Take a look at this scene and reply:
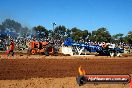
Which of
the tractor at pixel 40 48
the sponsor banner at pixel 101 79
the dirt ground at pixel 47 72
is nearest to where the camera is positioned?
the sponsor banner at pixel 101 79

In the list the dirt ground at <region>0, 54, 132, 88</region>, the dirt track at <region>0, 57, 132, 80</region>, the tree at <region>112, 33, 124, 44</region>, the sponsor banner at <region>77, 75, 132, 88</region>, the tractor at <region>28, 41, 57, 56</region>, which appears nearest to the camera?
the sponsor banner at <region>77, 75, 132, 88</region>

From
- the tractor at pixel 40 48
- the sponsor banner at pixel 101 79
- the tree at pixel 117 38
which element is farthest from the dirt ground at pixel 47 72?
the tree at pixel 117 38

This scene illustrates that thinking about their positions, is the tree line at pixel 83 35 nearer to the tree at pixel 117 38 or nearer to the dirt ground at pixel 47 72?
the tree at pixel 117 38

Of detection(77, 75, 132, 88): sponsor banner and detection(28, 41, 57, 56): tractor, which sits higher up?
detection(28, 41, 57, 56): tractor

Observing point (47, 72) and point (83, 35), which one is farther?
point (83, 35)

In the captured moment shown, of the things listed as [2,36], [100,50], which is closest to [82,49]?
[100,50]

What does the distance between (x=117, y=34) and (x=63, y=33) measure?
11.3 metres

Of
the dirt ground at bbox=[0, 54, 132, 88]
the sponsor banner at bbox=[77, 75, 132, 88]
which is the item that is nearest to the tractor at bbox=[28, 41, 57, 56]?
the dirt ground at bbox=[0, 54, 132, 88]

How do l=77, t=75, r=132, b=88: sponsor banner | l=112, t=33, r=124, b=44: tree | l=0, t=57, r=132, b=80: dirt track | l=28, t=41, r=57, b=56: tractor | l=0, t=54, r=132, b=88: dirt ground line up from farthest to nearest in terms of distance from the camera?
l=112, t=33, r=124, b=44: tree
l=28, t=41, r=57, b=56: tractor
l=0, t=57, r=132, b=80: dirt track
l=0, t=54, r=132, b=88: dirt ground
l=77, t=75, r=132, b=88: sponsor banner

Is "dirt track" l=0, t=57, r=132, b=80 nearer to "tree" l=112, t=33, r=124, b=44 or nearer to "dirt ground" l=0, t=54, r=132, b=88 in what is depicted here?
"dirt ground" l=0, t=54, r=132, b=88

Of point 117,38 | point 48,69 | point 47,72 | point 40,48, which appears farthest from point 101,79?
point 117,38

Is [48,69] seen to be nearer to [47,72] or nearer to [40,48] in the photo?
[47,72]

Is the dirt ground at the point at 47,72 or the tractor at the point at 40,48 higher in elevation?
the tractor at the point at 40,48

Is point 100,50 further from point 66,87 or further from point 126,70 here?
point 66,87
